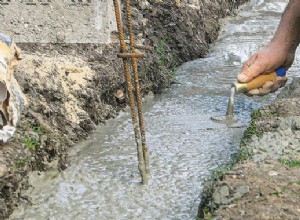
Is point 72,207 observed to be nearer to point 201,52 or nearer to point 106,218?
point 106,218

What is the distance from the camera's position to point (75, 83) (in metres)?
4.74

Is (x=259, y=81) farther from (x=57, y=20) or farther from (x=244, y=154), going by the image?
(x=57, y=20)

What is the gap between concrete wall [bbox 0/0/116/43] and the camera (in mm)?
4723

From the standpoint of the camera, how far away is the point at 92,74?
4.90 meters

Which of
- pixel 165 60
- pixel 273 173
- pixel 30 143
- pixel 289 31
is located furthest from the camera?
pixel 165 60

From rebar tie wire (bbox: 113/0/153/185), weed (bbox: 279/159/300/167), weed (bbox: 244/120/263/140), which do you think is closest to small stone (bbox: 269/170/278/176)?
weed (bbox: 279/159/300/167)

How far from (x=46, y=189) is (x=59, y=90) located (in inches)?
42.4

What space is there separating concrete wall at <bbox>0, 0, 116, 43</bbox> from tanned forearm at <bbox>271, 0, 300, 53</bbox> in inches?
54.3

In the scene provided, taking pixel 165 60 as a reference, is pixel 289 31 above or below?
above

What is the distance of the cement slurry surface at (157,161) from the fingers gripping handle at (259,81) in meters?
0.43

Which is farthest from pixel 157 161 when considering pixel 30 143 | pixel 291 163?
pixel 291 163

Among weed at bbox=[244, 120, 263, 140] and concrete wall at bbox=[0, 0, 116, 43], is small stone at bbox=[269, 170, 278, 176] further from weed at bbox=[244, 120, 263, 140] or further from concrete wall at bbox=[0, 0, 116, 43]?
concrete wall at bbox=[0, 0, 116, 43]

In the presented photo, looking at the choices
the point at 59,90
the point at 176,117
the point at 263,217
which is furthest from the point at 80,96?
the point at 263,217

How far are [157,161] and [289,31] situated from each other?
1377 millimetres
